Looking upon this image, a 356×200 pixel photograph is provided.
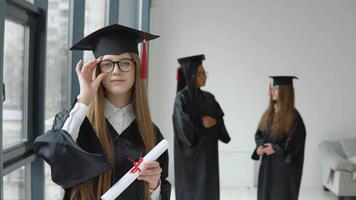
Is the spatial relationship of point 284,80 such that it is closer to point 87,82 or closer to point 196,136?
point 196,136

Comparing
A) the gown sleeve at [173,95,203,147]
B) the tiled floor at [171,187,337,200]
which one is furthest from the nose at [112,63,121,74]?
the tiled floor at [171,187,337,200]

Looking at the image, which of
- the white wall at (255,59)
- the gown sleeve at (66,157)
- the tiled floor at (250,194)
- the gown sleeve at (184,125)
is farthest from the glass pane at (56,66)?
the white wall at (255,59)

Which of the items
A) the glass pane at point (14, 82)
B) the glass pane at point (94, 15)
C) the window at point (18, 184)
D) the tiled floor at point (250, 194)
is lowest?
the tiled floor at point (250, 194)

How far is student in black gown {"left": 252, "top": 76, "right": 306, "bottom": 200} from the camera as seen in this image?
4.47 metres

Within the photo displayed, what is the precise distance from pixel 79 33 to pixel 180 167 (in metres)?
2.55

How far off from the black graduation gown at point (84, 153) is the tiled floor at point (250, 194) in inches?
185

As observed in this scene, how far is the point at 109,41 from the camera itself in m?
1.69

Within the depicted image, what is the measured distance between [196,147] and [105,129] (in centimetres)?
291

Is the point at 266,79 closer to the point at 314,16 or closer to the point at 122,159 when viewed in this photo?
the point at 314,16

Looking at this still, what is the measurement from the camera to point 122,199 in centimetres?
171

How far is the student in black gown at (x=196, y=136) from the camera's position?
4.47 m

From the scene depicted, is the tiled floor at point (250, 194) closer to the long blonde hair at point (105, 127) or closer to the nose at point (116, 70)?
the long blonde hair at point (105, 127)

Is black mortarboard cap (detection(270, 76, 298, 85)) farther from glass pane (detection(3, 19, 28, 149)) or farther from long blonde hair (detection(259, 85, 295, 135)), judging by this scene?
glass pane (detection(3, 19, 28, 149))

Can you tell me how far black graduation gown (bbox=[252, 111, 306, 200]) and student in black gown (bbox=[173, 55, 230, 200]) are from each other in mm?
606
